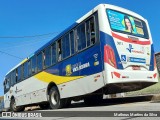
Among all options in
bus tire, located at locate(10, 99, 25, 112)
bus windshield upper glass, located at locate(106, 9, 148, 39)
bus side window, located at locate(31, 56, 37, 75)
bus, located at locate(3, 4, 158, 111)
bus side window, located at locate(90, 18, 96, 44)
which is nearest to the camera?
bus, located at locate(3, 4, 158, 111)

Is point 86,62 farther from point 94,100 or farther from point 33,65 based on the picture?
point 33,65

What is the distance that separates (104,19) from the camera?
1112cm

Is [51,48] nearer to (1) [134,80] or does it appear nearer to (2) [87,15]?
(2) [87,15]

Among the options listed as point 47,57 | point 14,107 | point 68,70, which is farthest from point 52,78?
point 14,107

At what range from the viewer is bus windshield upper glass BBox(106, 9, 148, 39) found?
1152cm

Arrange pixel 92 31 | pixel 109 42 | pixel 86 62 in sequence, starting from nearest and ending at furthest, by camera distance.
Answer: pixel 109 42, pixel 92 31, pixel 86 62

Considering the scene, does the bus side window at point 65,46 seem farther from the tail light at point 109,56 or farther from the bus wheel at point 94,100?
the bus wheel at point 94,100

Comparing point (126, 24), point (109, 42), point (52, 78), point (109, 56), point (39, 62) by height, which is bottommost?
point (52, 78)

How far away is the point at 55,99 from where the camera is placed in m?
14.3

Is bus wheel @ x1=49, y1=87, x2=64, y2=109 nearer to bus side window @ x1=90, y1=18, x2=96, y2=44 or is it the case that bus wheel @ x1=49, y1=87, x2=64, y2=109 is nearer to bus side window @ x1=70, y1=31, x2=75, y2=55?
bus side window @ x1=70, y1=31, x2=75, y2=55

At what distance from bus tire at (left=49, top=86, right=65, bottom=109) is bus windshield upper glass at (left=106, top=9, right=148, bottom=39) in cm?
395

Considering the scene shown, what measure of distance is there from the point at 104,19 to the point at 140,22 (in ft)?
7.39

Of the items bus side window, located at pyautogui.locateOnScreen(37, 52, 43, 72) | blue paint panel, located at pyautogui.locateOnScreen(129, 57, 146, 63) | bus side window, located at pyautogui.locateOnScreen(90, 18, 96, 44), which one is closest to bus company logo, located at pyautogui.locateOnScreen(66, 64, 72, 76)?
bus side window, located at pyautogui.locateOnScreen(90, 18, 96, 44)

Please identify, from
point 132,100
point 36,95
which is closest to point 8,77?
point 36,95
